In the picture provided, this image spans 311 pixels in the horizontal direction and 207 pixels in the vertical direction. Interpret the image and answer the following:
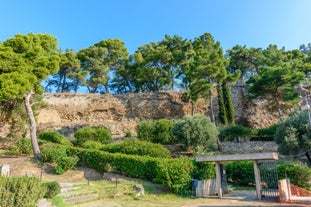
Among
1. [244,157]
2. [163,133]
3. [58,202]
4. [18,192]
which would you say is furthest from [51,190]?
[163,133]

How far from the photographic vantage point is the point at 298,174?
11570mm

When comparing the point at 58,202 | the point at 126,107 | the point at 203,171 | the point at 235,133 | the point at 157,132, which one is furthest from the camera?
the point at 126,107

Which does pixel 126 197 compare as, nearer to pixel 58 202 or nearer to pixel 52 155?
pixel 58 202

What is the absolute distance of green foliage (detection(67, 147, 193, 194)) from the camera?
11.2 meters

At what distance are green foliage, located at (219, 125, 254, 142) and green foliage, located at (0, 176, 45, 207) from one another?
16.6 m

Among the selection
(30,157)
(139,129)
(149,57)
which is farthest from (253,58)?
(30,157)

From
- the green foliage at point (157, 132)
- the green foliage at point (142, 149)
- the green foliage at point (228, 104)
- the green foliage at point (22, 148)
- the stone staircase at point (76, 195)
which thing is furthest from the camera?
the green foliage at point (228, 104)

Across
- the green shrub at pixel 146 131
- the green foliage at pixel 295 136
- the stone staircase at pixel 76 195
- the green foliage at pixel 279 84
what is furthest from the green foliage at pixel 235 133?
the stone staircase at pixel 76 195

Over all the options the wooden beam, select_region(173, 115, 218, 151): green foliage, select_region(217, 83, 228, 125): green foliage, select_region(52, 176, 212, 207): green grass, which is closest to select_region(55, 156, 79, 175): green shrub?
select_region(52, 176, 212, 207): green grass

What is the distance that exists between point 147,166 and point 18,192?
6.62 meters

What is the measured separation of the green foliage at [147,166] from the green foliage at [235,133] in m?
10.0

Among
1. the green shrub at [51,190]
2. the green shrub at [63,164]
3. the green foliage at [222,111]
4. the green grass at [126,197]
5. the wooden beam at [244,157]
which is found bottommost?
the green grass at [126,197]

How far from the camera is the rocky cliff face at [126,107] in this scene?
86.0 feet

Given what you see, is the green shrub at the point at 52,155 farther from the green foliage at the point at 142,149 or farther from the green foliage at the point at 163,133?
the green foliage at the point at 163,133
